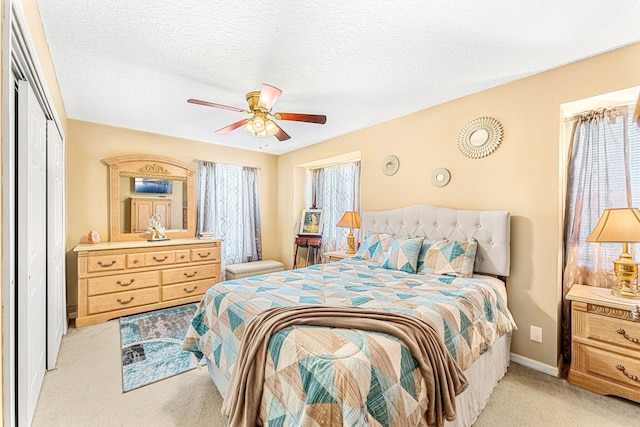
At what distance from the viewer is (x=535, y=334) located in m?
2.41

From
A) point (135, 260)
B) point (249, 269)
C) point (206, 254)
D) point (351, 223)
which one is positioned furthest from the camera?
point (249, 269)

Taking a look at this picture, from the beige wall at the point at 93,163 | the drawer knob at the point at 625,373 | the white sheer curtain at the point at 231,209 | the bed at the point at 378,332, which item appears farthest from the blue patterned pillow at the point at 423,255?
the beige wall at the point at 93,163

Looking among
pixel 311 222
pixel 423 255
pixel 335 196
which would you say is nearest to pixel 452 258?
pixel 423 255

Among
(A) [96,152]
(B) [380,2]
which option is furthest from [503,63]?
(A) [96,152]

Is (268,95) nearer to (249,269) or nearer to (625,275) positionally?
(625,275)

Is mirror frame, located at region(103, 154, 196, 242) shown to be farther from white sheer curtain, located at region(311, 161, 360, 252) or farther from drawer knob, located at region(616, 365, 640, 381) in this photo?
drawer knob, located at region(616, 365, 640, 381)

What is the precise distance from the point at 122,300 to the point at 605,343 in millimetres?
4650

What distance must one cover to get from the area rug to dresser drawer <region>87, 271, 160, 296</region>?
0.37m

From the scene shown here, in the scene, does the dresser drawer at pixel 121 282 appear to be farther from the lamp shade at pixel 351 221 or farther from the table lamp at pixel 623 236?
the table lamp at pixel 623 236

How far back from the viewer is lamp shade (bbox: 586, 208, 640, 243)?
1.88 meters

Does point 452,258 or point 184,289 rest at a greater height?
point 452,258

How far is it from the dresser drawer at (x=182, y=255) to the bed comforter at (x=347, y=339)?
6.65ft

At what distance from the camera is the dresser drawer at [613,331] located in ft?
6.24

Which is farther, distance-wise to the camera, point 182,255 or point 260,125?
point 182,255
